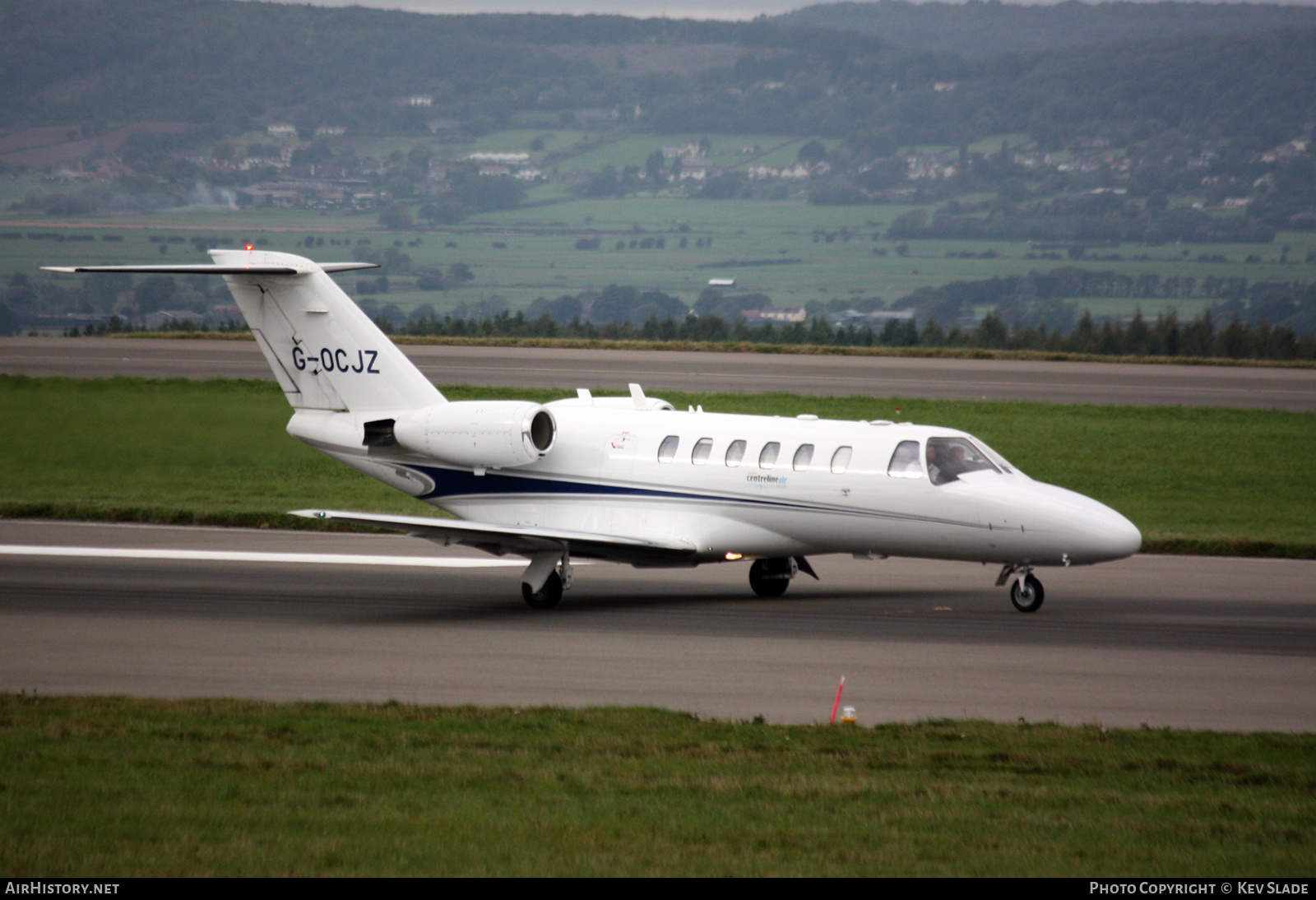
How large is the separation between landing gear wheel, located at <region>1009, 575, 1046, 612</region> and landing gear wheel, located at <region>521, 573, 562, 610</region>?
6.36 m

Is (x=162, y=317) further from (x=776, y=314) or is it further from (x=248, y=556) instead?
(x=248, y=556)

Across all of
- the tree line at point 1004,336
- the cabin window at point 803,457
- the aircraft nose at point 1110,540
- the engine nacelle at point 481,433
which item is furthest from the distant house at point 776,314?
the aircraft nose at point 1110,540

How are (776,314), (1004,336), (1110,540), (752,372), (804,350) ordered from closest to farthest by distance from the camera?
(1110,540) < (752,372) < (804,350) < (1004,336) < (776,314)

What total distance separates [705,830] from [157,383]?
38.1 meters

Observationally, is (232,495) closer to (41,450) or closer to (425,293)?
(41,450)

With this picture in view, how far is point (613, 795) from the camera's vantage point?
34.9 feet

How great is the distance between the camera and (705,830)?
959cm

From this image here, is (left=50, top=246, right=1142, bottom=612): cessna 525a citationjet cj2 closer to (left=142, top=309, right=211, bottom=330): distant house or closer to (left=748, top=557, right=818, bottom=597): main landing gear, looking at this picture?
(left=748, top=557, right=818, bottom=597): main landing gear

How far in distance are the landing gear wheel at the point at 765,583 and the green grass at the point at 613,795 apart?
8.06 metres

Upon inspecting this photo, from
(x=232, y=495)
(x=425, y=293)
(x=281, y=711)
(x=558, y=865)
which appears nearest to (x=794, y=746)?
(x=558, y=865)

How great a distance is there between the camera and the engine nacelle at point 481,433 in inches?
847

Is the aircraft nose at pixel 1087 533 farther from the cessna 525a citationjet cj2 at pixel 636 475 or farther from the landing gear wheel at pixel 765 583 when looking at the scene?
the landing gear wheel at pixel 765 583

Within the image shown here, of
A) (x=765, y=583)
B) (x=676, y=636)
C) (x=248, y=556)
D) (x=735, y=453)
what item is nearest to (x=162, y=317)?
(x=248, y=556)

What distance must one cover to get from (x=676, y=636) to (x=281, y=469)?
18.7m
